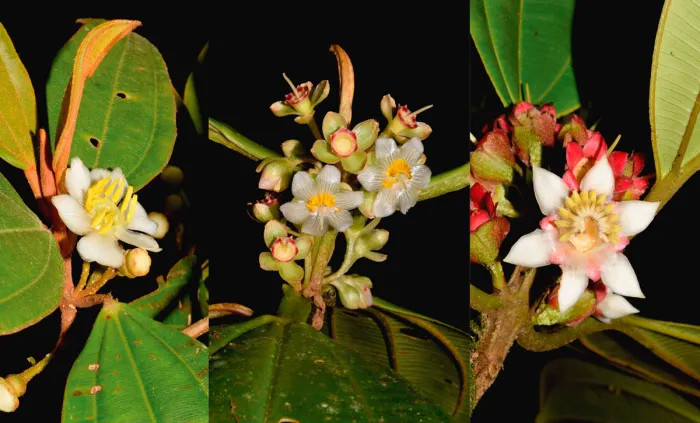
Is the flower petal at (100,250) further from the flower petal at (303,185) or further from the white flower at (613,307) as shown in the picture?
the white flower at (613,307)

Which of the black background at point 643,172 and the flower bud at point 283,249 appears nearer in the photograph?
the flower bud at point 283,249

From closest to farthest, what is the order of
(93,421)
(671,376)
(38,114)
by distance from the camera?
(93,421), (38,114), (671,376)

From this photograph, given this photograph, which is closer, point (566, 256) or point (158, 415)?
point (158, 415)

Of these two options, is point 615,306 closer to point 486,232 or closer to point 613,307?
point 613,307

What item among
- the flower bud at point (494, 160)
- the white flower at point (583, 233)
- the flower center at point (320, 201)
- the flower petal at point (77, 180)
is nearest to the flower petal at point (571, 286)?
the white flower at point (583, 233)

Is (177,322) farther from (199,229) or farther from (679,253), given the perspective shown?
(679,253)

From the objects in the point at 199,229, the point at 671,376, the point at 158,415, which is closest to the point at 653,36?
the point at 671,376
